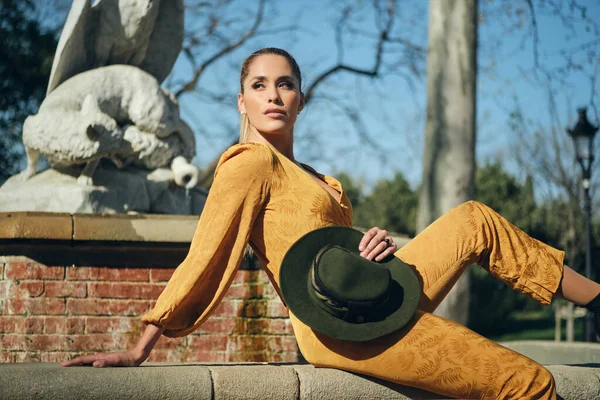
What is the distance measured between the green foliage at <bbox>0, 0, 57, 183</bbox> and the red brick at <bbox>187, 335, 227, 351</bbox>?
12242 millimetres

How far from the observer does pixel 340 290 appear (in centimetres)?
248

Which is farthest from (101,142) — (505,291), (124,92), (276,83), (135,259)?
(505,291)

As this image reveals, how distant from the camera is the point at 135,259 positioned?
15.7 ft

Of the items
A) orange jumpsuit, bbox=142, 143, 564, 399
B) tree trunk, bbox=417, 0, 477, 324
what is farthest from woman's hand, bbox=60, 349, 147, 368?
tree trunk, bbox=417, 0, 477, 324

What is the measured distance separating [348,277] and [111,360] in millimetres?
802

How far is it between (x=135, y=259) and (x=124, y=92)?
1.53 m

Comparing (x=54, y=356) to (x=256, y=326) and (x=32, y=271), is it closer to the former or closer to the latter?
(x=32, y=271)

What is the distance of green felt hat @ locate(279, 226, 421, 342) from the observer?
250 cm

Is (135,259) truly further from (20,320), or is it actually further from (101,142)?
(101,142)

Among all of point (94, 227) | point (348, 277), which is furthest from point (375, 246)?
point (94, 227)

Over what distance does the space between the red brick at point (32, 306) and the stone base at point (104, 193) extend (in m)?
0.82

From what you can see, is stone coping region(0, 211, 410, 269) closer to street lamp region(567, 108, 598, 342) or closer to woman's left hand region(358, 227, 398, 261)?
woman's left hand region(358, 227, 398, 261)

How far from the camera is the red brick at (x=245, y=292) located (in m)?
4.86

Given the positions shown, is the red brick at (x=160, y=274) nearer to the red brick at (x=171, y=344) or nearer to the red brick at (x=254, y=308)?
the red brick at (x=171, y=344)
